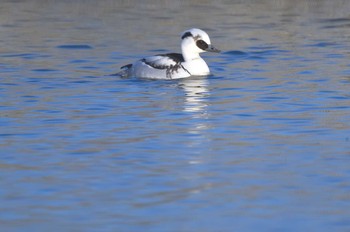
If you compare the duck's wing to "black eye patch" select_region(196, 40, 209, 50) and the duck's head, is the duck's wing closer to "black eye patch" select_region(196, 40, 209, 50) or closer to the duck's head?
the duck's head

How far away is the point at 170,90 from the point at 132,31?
7088mm

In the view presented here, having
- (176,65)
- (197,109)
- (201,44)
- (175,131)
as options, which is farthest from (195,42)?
(175,131)

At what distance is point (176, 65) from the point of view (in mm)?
19672

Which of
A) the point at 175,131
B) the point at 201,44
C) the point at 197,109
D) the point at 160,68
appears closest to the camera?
the point at 175,131

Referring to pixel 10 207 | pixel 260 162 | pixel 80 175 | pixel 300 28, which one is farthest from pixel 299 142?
pixel 300 28

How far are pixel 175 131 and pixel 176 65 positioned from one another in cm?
534

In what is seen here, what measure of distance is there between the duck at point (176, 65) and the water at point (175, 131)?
261mm

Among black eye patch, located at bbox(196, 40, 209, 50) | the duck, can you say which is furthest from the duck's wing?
black eye patch, located at bbox(196, 40, 209, 50)

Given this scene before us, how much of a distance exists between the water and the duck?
0.26 m

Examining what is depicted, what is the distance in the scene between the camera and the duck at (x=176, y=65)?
1947cm

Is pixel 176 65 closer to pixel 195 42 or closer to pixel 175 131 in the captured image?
pixel 195 42

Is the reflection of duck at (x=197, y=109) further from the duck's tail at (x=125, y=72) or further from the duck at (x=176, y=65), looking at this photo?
the duck's tail at (x=125, y=72)

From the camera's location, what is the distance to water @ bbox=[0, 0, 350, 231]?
35.5ft

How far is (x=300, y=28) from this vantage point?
A: 82.0ft
